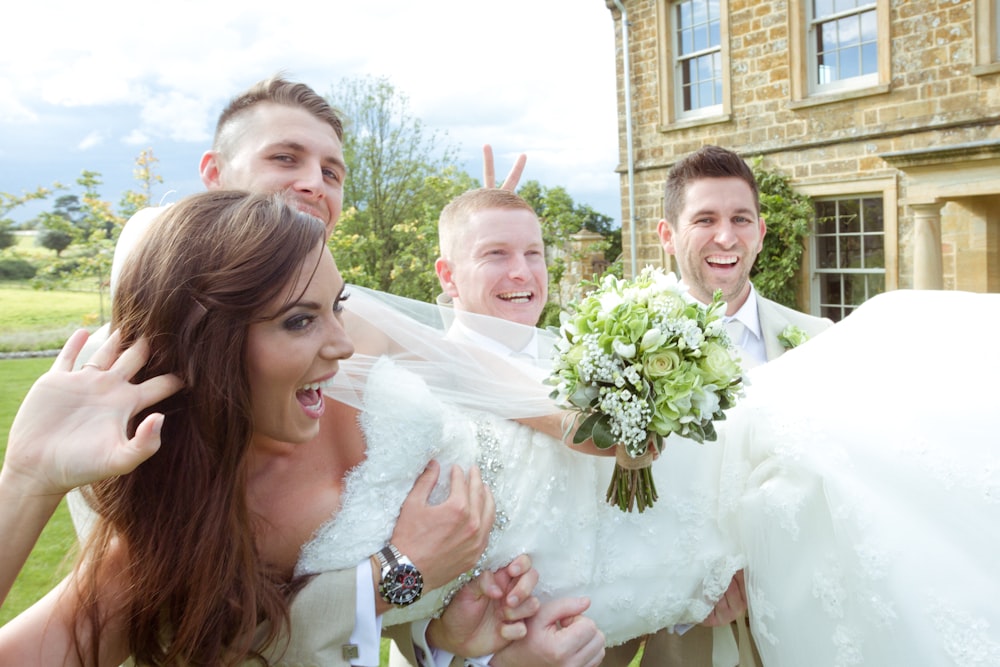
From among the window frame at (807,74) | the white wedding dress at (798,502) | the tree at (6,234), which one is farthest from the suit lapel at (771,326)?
the tree at (6,234)

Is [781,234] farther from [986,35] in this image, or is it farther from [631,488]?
[631,488]

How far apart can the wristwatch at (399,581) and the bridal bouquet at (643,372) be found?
561 mm

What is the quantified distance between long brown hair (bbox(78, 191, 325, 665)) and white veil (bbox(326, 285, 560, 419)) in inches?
17.1

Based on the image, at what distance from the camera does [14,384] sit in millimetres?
12281

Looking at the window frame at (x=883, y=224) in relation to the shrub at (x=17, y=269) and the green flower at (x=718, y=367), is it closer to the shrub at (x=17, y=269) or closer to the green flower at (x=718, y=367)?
the green flower at (x=718, y=367)

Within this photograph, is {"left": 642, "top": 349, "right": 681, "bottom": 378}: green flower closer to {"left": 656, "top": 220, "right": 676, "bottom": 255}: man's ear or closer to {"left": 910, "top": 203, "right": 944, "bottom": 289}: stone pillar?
{"left": 656, "top": 220, "right": 676, "bottom": 255}: man's ear

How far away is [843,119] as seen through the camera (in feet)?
40.0

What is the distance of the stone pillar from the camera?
32.8 feet

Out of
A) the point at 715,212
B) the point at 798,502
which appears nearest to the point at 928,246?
the point at 715,212

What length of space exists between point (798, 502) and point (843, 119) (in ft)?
38.5

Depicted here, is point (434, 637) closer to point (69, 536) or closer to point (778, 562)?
point (778, 562)

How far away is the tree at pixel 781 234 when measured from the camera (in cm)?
1283

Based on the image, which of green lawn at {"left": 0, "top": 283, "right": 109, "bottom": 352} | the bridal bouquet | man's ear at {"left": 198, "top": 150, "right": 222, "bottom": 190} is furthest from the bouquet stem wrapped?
green lawn at {"left": 0, "top": 283, "right": 109, "bottom": 352}

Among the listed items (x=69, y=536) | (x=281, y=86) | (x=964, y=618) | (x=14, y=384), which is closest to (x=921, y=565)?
(x=964, y=618)
